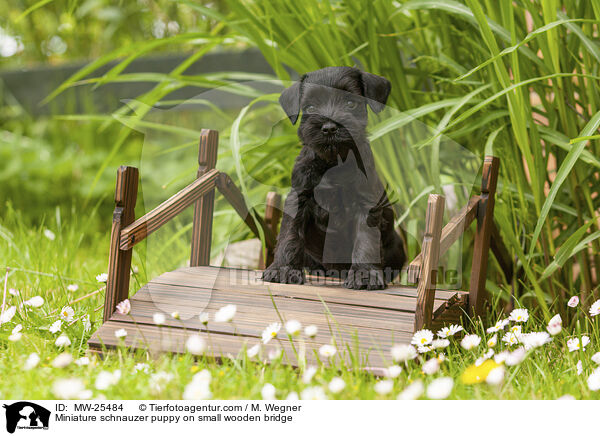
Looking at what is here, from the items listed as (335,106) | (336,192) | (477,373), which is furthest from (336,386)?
(335,106)

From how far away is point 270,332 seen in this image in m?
1.62

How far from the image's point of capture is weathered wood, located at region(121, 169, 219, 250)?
1724 mm

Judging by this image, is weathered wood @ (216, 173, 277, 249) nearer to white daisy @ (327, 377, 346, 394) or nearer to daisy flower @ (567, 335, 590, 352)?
white daisy @ (327, 377, 346, 394)

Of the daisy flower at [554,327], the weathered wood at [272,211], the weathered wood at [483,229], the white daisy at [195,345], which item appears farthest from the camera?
the weathered wood at [272,211]

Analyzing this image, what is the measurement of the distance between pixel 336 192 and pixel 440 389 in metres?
0.65

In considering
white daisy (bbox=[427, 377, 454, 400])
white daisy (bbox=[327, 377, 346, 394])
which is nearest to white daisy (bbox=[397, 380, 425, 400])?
white daisy (bbox=[427, 377, 454, 400])

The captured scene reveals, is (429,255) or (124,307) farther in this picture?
(124,307)

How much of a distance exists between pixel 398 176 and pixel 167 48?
15.7ft

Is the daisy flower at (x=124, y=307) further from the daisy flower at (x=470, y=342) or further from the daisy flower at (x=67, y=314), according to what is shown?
the daisy flower at (x=470, y=342)

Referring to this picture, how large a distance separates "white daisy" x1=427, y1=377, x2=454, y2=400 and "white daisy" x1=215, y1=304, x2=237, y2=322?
22.3 inches

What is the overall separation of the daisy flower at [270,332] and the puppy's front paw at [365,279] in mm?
293

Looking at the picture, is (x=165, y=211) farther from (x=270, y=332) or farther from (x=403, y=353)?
(x=403, y=353)

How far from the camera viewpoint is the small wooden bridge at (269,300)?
1607mm

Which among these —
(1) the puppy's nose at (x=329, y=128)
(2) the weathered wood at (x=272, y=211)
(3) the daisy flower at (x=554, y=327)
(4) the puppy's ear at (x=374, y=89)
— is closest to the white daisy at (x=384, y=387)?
(3) the daisy flower at (x=554, y=327)
